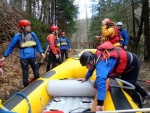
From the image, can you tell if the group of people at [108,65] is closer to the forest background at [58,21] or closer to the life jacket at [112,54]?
the life jacket at [112,54]

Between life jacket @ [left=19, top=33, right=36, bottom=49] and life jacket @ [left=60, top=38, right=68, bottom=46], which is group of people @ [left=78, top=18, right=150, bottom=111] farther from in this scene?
life jacket @ [left=60, top=38, right=68, bottom=46]

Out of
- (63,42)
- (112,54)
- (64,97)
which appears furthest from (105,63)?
(63,42)

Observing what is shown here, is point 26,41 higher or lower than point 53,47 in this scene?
higher

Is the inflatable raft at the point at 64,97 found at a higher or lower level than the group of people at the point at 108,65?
lower

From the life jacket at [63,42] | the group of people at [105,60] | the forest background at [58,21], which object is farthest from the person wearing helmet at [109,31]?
the life jacket at [63,42]

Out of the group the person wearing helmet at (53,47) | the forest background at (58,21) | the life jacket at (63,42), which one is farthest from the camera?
the life jacket at (63,42)

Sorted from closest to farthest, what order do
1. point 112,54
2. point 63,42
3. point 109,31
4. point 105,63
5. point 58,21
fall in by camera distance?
point 105,63
point 112,54
point 109,31
point 63,42
point 58,21

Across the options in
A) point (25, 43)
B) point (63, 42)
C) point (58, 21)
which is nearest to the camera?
point (25, 43)

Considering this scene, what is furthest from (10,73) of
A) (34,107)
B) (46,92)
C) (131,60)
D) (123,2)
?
(123,2)

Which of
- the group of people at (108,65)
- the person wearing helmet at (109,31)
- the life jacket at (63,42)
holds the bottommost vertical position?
the group of people at (108,65)

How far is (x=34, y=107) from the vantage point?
346cm

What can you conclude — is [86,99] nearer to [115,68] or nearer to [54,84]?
[54,84]

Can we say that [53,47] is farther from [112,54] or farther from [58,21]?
[58,21]

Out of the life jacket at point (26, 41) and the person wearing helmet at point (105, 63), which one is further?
the life jacket at point (26, 41)
